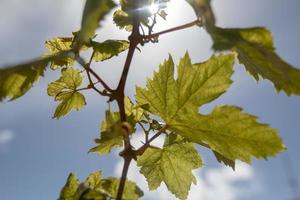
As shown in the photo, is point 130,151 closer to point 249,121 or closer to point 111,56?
point 249,121

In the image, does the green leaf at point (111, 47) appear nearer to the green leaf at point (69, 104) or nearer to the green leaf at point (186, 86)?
the green leaf at point (186, 86)

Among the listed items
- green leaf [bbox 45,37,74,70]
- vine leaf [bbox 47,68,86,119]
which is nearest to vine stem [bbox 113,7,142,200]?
green leaf [bbox 45,37,74,70]

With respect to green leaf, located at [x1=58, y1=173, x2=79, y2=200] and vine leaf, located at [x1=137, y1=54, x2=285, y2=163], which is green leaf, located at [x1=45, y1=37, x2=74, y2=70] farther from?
green leaf, located at [x1=58, y1=173, x2=79, y2=200]

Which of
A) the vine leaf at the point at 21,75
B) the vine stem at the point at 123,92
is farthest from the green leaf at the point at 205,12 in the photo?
the vine leaf at the point at 21,75

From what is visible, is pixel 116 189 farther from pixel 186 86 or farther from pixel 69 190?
pixel 186 86

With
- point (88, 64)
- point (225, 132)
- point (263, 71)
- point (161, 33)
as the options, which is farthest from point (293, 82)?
point (88, 64)

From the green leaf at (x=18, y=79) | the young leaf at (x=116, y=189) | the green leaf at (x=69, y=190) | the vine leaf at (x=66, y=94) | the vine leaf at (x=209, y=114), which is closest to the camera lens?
the green leaf at (x=18, y=79)
